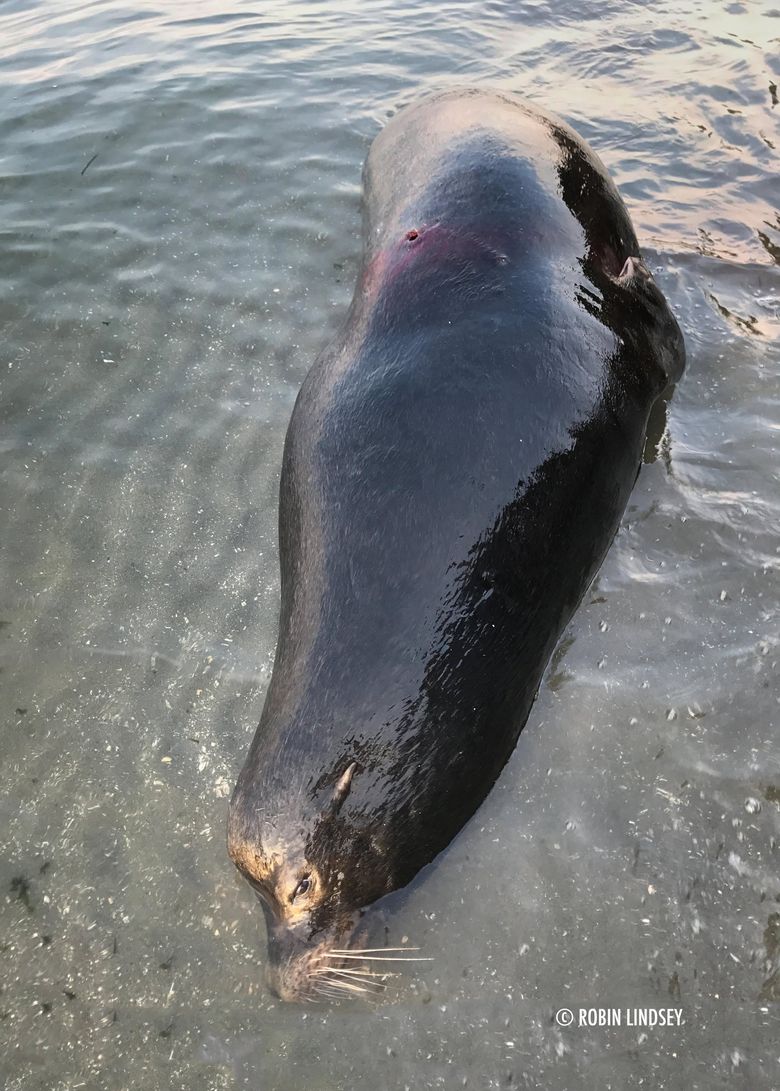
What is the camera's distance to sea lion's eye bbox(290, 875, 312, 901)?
2.62m

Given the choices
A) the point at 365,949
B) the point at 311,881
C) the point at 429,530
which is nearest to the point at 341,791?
the point at 311,881

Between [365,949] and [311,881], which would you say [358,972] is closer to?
[365,949]

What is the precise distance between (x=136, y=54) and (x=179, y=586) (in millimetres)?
7521

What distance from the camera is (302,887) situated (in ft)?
8.63

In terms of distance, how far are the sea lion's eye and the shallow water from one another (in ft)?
1.25

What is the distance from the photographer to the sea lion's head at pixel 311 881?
2629 millimetres

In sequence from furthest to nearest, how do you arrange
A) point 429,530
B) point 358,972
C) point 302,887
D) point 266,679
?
point 266,679
point 429,530
point 358,972
point 302,887

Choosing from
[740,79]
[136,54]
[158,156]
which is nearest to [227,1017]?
[158,156]

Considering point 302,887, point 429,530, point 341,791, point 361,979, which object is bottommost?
point 361,979

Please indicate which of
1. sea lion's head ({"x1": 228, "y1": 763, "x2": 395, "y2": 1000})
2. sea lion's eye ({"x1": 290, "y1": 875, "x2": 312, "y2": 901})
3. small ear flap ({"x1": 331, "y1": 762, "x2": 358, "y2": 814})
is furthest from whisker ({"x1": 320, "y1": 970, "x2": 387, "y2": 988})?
small ear flap ({"x1": 331, "y1": 762, "x2": 358, "y2": 814})

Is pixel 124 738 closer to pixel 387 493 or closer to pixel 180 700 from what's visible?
pixel 180 700

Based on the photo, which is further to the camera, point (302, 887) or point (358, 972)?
point (358, 972)

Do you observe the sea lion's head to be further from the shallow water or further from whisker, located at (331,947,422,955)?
the shallow water

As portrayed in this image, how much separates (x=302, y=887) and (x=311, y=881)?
3cm
